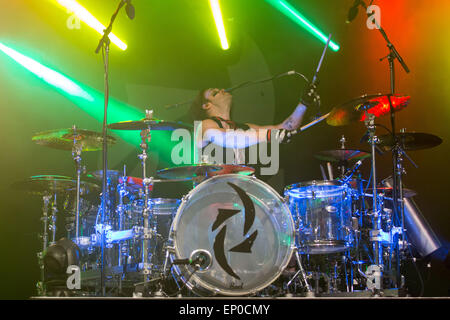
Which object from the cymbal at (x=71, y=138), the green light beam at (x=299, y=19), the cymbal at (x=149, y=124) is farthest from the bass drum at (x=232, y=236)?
the green light beam at (x=299, y=19)

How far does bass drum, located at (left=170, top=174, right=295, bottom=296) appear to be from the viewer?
3412 millimetres

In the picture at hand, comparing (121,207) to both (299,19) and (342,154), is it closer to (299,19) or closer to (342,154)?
(342,154)

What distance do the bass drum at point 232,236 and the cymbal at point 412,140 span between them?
133cm

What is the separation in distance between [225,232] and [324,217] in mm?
1057

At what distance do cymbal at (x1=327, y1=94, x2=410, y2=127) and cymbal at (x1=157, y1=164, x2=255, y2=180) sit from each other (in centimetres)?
96

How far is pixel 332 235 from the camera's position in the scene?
13.2 ft

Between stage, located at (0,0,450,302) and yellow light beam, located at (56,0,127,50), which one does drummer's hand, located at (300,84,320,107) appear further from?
yellow light beam, located at (56,0,127,50)

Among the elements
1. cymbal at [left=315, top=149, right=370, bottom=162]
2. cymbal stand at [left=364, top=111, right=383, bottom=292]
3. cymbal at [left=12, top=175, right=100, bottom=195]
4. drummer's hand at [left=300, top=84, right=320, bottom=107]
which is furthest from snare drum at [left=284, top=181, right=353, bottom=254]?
cymbal at [left=12, top=175, right=100, bottom=195]

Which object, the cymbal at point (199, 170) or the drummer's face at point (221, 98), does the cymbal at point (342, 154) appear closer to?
the cymbal at point (199, 170)

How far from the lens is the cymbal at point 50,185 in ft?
14.7

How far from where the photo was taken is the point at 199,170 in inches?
154

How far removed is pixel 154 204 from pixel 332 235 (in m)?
1.72

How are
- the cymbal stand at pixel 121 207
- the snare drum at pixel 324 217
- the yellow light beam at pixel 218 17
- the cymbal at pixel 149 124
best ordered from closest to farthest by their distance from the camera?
the snare drum at pixel 324 217 < the cymbal at pixel 149 124 < the cymbal stand at pixel 121 207 < the yellow light beam at pixel 218 17
